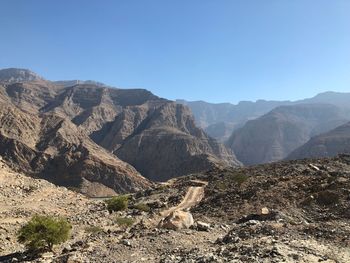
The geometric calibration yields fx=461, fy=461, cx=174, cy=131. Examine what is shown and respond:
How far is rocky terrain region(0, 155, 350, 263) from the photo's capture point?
15406 millimetres

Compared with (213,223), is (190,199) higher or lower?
lower

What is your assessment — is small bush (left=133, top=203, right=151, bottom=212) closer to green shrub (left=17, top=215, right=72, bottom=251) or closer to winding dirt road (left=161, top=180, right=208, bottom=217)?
winding dirt road (left=161, top=180, right=208, bottom=217)

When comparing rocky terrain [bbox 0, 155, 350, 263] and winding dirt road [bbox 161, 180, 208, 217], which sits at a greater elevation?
rocky terrain [bbox 0, 155, 350, 263]

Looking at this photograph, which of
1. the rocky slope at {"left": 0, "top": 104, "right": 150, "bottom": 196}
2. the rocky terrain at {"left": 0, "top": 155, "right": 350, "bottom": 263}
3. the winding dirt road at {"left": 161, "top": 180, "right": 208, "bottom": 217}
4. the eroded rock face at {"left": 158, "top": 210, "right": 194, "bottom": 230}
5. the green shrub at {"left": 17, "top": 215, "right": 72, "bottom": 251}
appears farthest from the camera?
the rocky slope at {"left": 0, "top": 104, "right": 150, "bottom": 196}

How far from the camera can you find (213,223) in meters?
24.6

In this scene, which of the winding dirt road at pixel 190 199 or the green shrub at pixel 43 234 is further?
the winding dirt road at pixel 190 199

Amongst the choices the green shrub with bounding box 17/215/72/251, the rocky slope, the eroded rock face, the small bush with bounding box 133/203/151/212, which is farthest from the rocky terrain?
the rocky slope

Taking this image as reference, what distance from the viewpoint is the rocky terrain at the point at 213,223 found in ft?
50.5

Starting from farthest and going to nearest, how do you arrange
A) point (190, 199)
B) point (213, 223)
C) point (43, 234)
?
point (190, 199) < point (213, 223) < point (43, 234)

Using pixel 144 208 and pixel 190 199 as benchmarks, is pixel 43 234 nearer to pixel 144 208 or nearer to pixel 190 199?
pixel 144 208

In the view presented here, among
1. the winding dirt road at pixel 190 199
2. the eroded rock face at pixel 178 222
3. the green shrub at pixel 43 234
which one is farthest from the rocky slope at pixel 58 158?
the green shrub at pixel 43 234

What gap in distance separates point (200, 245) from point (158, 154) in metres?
174

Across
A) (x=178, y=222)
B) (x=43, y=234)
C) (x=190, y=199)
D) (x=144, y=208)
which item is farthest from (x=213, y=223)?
(x=190, y=199)

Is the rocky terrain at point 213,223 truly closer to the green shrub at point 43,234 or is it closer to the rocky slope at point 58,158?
the green shrub at point 43,234
